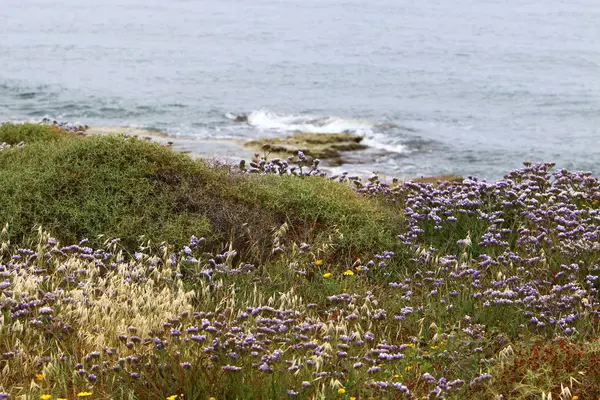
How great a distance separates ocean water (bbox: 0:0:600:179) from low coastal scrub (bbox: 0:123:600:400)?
346 inches

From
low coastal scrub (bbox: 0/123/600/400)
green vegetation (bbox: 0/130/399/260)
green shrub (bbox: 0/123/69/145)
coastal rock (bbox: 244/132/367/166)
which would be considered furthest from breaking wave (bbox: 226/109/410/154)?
green vegetation (bbox: 0/130/399/260)

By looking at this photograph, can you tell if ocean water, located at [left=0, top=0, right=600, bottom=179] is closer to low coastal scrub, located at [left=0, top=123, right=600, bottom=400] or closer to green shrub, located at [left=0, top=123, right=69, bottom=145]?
green shrub, located at [left=0, top=123, right=69, bottom=145]

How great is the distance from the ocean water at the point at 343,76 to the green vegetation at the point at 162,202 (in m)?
8.78

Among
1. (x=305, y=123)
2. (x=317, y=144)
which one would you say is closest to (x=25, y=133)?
(x=317, y=144)

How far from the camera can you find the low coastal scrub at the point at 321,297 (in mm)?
5527

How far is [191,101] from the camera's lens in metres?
26.4

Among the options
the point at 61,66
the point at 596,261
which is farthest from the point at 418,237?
Result: the point at 61,66

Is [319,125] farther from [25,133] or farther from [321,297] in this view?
[321,297]

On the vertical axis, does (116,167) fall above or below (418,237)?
above

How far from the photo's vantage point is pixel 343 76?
30328 millimetres

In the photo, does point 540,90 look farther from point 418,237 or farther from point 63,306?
point 63,306

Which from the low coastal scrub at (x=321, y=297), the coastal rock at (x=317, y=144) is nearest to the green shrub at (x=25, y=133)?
the low coastal scrub at (x=321, y=297)

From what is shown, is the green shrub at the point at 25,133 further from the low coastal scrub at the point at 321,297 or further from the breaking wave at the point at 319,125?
the breaking wave at the point at 319,125

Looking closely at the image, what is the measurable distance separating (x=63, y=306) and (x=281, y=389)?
1.97 meters
